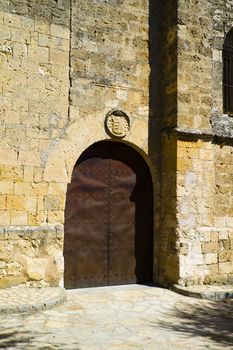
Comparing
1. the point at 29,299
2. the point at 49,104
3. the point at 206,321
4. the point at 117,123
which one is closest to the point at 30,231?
the point at 29,299

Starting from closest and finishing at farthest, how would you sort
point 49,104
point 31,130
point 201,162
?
point 31,130 < point 49,104 < point 201,162

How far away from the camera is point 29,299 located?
17.5 ft

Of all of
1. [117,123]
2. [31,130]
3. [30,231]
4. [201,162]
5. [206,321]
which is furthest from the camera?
[201,162]

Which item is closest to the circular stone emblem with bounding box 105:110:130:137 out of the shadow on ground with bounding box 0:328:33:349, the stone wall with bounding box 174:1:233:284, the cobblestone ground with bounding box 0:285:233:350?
the stone wall with bounding box 174:1:233:284

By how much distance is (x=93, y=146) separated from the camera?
6828 mm

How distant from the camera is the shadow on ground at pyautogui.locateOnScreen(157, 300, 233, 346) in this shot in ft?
14.9

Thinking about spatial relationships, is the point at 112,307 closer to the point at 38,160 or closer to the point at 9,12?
the point at 38,160

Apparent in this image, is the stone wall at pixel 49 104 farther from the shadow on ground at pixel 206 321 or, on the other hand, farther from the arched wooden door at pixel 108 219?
the shadow on ground at pixel 206 321

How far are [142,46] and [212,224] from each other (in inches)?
130

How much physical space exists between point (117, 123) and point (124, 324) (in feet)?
10.8

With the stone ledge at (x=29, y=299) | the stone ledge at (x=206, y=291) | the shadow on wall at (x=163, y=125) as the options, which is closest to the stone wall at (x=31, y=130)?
the stone ledge at (x=29, y=299)

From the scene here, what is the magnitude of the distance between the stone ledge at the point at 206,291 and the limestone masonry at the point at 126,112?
16 centimetres

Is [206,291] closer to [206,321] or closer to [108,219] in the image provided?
[206,321]

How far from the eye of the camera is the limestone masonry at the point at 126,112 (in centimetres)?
607
